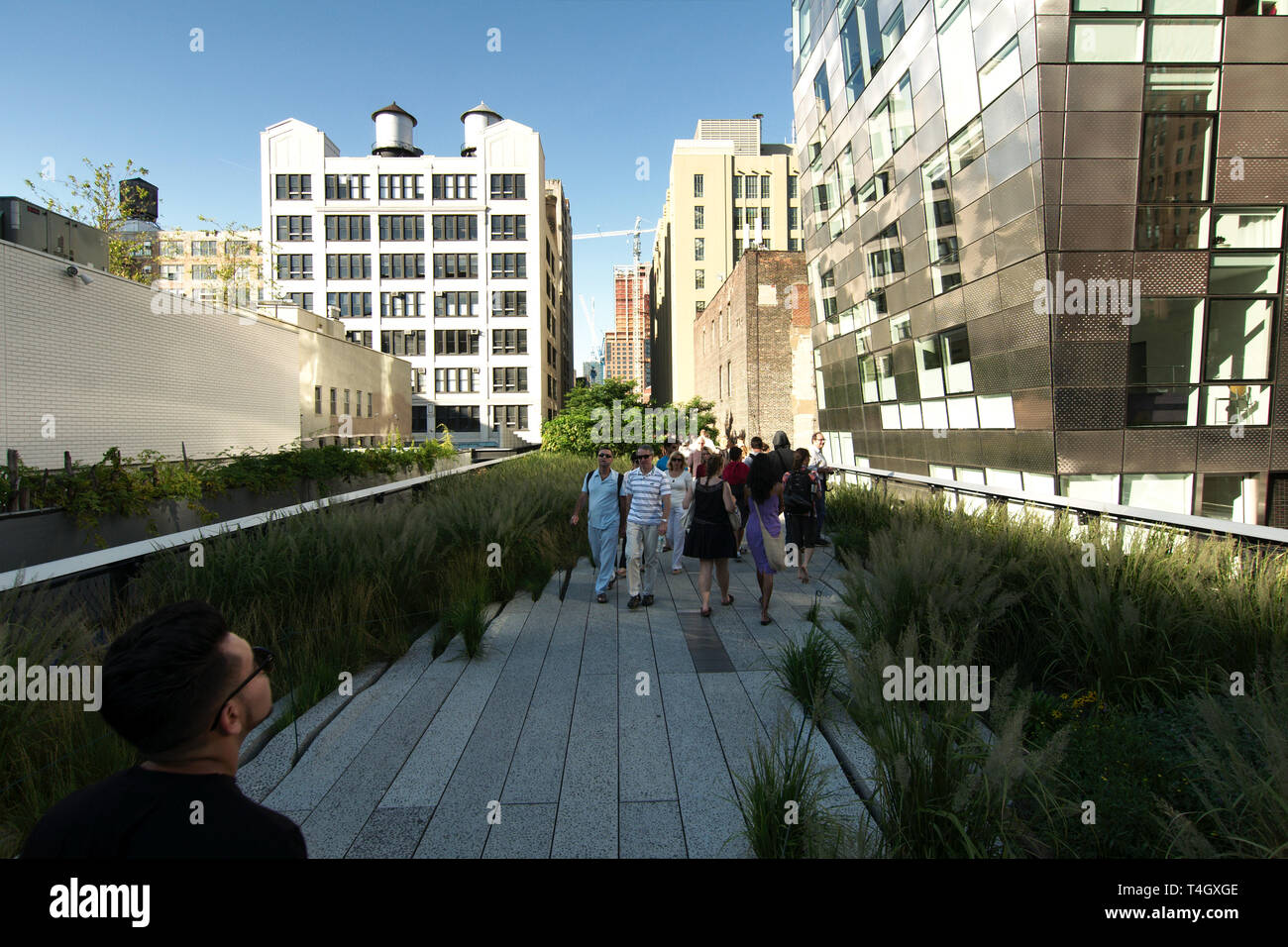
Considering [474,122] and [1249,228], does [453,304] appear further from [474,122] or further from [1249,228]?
[1249,228]

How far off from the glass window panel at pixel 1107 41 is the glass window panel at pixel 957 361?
590cm

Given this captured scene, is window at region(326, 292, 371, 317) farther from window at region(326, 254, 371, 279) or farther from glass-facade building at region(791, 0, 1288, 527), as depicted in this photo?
glass-facade building at region(791, 0, 1288, 527)

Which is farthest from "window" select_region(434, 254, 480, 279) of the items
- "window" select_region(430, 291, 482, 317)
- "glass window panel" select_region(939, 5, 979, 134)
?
"glass window panel" select_region(939, 5, 979, 134)

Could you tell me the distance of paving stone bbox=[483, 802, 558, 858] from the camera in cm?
326

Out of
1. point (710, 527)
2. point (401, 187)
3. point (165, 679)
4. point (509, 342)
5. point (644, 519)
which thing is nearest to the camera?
point (165, 679)

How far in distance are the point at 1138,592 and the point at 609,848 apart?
4.08 meters

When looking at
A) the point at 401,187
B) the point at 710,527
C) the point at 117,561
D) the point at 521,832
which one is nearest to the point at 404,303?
the point at 401,187

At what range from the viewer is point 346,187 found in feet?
211

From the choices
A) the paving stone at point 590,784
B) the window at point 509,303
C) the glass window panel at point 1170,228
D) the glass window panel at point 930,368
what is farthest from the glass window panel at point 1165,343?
the window at point 509,303

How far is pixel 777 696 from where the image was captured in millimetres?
5148

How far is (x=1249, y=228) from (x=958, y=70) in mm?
6845

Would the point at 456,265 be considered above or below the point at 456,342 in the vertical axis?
above

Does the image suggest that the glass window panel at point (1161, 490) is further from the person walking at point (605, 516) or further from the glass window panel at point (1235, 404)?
the person walking at point (605, 516)

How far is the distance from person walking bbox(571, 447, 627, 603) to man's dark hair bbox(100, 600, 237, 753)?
7056 millimetres
